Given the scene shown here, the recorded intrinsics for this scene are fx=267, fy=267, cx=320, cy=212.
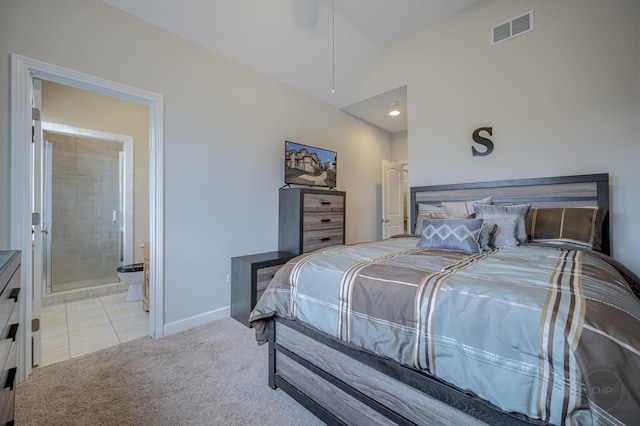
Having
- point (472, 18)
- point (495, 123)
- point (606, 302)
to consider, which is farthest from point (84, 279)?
point (472, 18)

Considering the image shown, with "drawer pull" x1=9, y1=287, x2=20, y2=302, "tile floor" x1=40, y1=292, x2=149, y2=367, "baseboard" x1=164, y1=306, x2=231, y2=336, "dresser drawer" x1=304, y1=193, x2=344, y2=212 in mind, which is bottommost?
"tile floor" x1=40, y1=292, x2=149, y2=367

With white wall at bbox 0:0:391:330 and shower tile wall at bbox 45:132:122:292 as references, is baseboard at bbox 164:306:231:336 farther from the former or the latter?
shower tile wall at bbox 45:132:122:292

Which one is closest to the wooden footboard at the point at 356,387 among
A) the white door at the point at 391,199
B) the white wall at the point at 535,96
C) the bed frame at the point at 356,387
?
the bed frame at the point at 356,387

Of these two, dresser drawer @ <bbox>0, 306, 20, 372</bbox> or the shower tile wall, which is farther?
the shower tile wall

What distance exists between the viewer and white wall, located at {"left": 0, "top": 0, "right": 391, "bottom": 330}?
195 centimetres

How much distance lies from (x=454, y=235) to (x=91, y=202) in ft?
15.4

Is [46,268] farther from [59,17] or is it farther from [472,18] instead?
[472,18]

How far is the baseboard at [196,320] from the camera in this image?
2.50 m

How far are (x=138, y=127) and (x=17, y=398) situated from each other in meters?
3.49

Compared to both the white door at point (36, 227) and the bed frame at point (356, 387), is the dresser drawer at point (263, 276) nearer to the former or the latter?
the bed frame at point (356, 387)

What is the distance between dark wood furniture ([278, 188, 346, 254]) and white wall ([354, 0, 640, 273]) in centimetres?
123

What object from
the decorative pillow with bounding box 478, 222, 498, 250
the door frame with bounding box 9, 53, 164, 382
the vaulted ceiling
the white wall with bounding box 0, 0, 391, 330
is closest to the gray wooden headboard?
the decorative pillow with bounding box 478, 222, 498, 250

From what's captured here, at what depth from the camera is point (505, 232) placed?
2.18m

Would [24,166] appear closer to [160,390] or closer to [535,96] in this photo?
[160,390]
